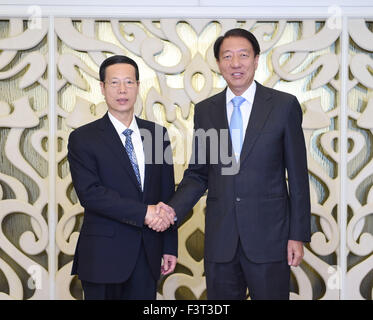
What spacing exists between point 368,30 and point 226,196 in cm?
149

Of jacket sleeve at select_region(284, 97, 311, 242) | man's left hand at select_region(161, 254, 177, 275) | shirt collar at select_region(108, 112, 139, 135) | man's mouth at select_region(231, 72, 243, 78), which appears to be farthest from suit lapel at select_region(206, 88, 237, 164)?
man's left hand at select_region(161, 254, 177, 275)

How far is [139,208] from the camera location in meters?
1.99

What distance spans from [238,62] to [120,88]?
1.62 feet

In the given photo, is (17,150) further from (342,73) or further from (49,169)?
(342,73)

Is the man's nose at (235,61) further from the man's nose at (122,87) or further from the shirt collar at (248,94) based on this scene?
the man's nose at (122,87)

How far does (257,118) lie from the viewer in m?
2.04

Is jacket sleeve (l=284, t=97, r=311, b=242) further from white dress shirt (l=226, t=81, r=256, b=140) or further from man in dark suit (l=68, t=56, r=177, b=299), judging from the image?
man in dark suit (l=68, t=56, r=177, b=299)

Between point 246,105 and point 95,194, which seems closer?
point 95,194

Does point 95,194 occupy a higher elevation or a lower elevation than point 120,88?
lower

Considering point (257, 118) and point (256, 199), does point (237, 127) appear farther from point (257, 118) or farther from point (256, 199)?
point (256, 199)

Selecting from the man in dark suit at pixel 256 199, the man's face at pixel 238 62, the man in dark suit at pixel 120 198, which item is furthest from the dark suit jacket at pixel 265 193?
the man in dark suit at pixel 120 198

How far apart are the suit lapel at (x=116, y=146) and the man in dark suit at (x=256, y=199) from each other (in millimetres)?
339

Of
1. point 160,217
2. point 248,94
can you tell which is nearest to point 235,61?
point 248,94

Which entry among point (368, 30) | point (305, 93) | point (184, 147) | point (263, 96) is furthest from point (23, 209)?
point (368, 30)
